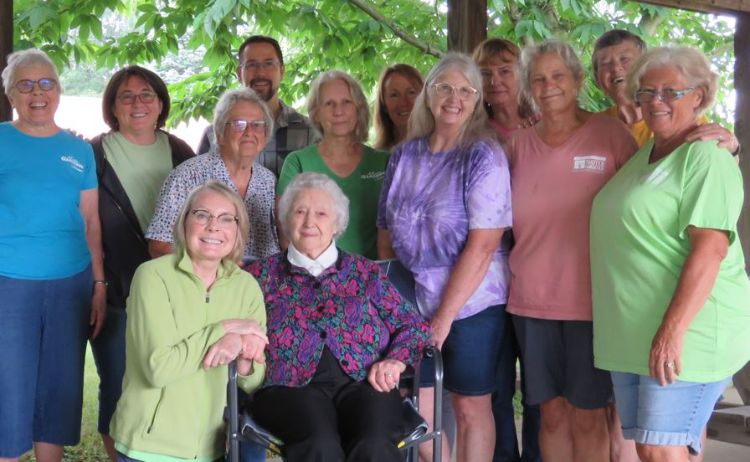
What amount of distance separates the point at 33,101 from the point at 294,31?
2724mm

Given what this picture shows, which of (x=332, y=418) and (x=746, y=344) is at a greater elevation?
(x=746, y=344)

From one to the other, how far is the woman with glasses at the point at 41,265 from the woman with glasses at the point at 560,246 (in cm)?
162

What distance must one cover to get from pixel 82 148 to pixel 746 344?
242 centimetres

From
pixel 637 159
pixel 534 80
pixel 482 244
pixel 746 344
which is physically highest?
pixel 534 80

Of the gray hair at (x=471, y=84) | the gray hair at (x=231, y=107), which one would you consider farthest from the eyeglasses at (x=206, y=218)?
the gray hair at (x=471, y=84)

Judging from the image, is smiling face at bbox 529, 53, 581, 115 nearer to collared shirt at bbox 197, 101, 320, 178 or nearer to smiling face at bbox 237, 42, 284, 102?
collared shirt at bbox 197, 101, 320, 178

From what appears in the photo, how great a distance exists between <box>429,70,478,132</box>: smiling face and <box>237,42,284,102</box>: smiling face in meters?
1.29

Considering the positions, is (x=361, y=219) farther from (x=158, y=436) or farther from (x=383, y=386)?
(x=158, y=436)

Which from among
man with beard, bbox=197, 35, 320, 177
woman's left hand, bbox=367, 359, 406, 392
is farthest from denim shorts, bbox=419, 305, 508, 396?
man with beard, bbox=197, 35, 320, 177

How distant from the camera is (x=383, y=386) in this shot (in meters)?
2.90

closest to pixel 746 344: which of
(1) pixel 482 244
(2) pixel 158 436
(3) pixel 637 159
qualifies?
(3) pixel 637 159

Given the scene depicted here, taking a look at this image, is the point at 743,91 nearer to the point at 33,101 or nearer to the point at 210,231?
the point at 210,231

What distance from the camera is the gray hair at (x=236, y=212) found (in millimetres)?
2867

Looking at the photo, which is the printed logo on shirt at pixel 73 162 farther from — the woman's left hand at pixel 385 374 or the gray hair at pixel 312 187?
the woman's left hand at pixel 385 374
